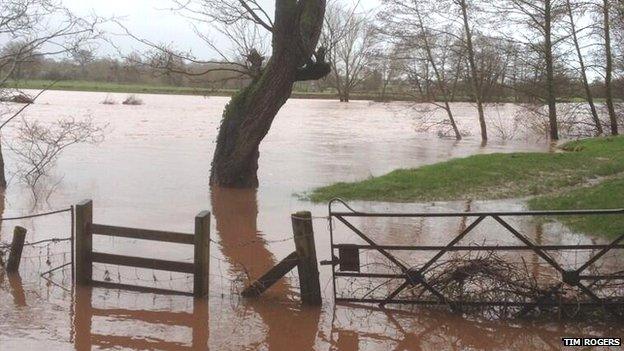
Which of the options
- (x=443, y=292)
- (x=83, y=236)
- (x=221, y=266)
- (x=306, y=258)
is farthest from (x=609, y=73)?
(x=83, y=236)

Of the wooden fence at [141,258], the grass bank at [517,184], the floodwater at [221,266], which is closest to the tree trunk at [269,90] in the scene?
the floodwater at [221,266]

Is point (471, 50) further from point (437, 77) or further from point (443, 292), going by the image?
point (443, 292)

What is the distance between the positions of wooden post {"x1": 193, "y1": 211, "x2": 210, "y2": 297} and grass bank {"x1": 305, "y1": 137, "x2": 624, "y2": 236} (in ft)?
24.8

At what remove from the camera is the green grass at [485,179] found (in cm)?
1716

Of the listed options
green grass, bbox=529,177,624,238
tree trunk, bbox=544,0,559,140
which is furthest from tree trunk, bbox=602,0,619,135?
green grass, bbox=529,177,624,238

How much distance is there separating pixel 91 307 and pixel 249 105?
34.9 feet

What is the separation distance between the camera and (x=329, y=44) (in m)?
20.1

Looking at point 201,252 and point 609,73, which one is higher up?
point 609,73

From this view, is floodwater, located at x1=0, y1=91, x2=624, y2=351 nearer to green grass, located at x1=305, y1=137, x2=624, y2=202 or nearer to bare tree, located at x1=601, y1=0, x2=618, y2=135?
green grass, located at x1=305, y1=137, x2=624, y2=202

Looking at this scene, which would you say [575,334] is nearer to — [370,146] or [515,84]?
[370,146]

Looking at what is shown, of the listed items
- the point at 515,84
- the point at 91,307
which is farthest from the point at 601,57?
the point at 91,307

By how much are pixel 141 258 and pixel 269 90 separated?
9.95m

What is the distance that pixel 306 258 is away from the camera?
26.8ft

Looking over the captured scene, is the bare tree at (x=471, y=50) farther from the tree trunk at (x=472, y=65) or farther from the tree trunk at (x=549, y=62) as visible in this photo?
the tree trunk at (x=549, y=62)
